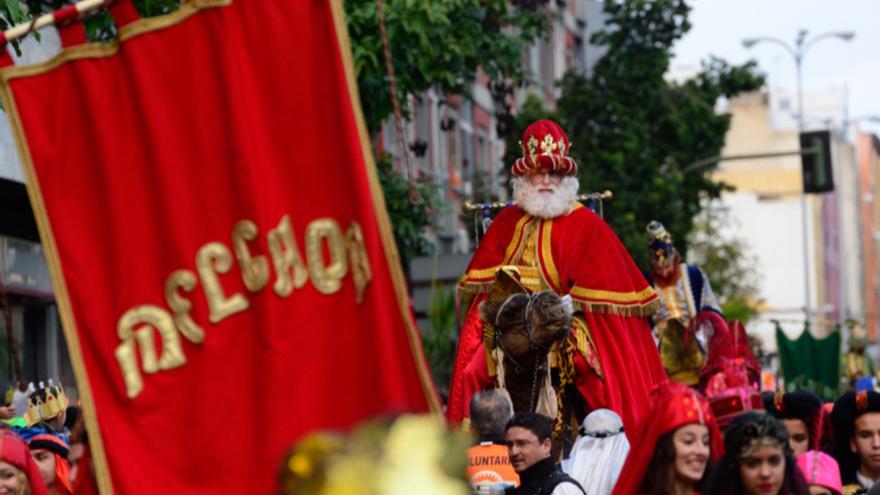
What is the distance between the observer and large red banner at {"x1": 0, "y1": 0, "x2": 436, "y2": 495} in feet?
18.5

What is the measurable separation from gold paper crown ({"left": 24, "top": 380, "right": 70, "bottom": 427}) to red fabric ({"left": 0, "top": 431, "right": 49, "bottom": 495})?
3498 millimetres

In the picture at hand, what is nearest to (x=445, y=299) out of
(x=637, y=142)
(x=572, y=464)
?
(x=637, y=142)

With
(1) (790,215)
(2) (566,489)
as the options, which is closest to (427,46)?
(2) (566,489)

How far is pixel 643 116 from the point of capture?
107 feet

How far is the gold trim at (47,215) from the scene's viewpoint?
18.6 feet

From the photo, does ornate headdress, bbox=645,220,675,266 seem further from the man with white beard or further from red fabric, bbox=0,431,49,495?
red fabric, bbox=0,431,49,495

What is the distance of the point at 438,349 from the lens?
2423 centimetres

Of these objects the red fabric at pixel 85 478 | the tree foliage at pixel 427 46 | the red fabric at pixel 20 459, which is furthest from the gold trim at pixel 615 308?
the tree foliage at pixel 427 46

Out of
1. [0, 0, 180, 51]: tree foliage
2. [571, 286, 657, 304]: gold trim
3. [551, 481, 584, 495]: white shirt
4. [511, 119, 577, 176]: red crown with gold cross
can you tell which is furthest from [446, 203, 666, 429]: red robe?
[551, 481, 584, 495]: white shirt

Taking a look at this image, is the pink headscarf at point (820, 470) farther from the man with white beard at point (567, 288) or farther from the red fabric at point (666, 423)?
the man with white beard at point (567, 288)

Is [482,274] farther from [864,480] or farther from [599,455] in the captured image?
[864,480]

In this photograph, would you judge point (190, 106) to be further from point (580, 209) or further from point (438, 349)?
point (438, 349)

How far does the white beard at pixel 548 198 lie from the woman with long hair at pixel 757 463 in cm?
553

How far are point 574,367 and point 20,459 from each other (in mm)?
4514
